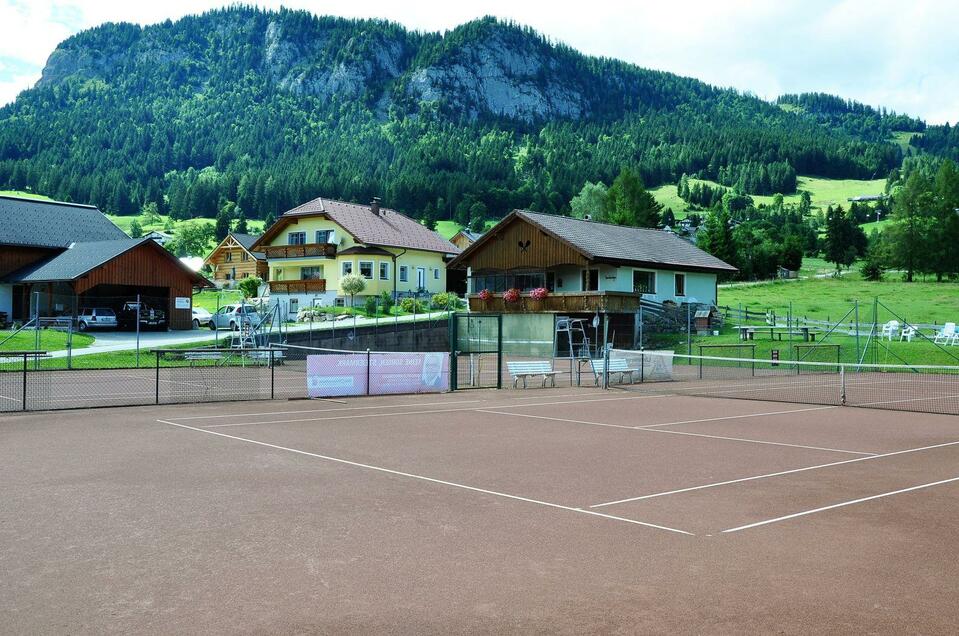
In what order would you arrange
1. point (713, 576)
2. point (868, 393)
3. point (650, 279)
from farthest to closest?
point (650, 279), point (868, 393), point (713, 576)

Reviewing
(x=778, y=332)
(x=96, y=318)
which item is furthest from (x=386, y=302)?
(x=778, y=332)

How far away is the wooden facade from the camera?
5012cm

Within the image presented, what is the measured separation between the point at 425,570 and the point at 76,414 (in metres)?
13.9

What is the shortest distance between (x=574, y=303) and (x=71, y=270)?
28.1 metres

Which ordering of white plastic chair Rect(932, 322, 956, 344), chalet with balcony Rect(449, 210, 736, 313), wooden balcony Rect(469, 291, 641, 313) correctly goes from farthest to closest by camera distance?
chalet with balcony Rect(449, 210, 736, 313), wooden balcony Rect(469, 291, 641, 313), white plastic chair Rect(932, 322, 956, 344)

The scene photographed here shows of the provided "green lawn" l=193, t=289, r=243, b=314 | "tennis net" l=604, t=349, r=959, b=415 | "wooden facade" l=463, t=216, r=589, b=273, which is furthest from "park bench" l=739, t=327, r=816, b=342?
"green lawn" l=193, t=289, r=243, b=314

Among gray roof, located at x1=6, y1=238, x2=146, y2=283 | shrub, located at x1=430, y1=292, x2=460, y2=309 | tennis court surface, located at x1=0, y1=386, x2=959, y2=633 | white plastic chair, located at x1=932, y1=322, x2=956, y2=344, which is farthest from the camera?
shrub, located at x1=430, y1=292, x2=460, y2=309

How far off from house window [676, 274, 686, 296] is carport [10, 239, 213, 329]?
97.9ft

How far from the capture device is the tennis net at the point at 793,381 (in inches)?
910

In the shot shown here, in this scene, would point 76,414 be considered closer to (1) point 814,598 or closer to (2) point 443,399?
(2) point 443,399

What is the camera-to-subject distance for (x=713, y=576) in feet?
21.5

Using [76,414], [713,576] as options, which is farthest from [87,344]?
[713,576]

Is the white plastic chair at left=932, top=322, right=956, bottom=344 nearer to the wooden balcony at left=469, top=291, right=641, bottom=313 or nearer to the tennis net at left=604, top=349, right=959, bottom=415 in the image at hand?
the tennis net at left=604, top=349, right=959, bottom=415

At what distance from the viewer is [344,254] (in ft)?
214
